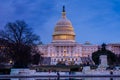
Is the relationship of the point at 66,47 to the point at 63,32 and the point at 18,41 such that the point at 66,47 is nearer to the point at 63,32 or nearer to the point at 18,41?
the point at 63,32

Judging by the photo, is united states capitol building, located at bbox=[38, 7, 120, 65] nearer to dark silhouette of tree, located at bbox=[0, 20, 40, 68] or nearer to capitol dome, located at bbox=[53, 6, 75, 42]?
capitol dome, located at bbox=[53, 6, 75, 42]

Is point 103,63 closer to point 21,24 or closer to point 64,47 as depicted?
point 21,24

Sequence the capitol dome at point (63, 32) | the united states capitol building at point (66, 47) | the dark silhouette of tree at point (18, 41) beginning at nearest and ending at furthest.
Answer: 1. the dark silhouette of tree at point (18, 41)
2. the united states capitol building at point (66, 47)
3. the capitol dome at point (63, 32)

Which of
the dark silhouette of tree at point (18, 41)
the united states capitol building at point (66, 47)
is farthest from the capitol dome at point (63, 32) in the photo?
the dark silhouette of tree at point (18, 41)

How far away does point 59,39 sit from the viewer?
6506 inches

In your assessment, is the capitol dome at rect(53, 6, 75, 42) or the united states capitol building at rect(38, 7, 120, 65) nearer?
the united states capitol building at rect(38, 7, 120, 65)

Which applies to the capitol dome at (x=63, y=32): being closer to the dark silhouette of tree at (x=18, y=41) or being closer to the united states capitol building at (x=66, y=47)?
the united states capitol building at (x=66, y=47)

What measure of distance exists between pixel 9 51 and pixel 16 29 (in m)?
4.03

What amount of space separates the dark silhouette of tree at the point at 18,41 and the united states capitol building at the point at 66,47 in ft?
350

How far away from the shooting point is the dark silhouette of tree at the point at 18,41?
45.6m

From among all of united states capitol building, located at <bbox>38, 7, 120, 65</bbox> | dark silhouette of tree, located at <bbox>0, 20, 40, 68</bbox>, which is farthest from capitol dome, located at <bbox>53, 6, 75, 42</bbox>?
dark silhouette of tree, located at <bbox>0, 20, 40, 68</bbox>

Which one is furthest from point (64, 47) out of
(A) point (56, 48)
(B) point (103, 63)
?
(B) point (103, 63)

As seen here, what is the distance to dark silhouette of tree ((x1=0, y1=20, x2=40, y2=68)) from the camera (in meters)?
45.6

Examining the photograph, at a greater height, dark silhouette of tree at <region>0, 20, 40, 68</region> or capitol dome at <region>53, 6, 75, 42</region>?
capitol dome at <region>53, 6, 75, 42</region>
